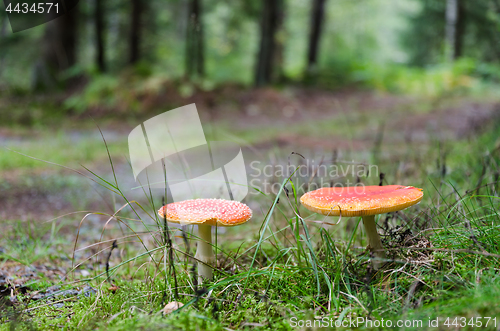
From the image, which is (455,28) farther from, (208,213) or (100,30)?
(208,213)

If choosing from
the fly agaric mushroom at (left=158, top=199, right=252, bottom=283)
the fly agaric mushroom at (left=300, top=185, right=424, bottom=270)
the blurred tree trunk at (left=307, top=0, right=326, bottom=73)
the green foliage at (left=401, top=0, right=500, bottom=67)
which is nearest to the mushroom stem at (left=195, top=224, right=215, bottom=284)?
the fly agaric mushroom at (left=158, top=199, right=252, bottom=283)

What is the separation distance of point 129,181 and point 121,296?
11.3 ft

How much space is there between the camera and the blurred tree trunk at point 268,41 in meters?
11.0

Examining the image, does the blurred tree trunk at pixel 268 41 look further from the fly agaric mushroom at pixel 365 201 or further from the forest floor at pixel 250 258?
the fly agaric mushroom at pixel 365 201

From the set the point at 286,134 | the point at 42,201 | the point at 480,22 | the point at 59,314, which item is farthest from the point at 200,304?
the point at 480,22

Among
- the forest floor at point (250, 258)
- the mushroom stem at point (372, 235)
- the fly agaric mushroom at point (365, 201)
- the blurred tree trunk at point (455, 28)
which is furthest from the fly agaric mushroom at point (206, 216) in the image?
the blurred tree trunk at point (455, 28)

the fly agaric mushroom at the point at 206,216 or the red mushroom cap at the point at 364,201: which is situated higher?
the red mushroom cap at the point at 364,201

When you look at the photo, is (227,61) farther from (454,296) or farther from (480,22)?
(454,296)

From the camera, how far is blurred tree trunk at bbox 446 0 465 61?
13078 mm

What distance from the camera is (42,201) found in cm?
393

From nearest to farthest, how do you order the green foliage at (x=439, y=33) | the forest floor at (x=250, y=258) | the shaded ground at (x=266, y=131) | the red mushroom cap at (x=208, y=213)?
the forest floor at (x=250, y=258)
the red mushroom cap at (x=208, y=213)
the shaded ground at (x=266, y=131)
the green foliage at (x=439, y=33)

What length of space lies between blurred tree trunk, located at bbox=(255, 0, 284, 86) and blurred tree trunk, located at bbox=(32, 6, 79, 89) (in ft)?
20.9

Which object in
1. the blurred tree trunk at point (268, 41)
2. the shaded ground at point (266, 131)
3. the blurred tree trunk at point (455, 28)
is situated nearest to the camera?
the shaded ground at point (266, 131)

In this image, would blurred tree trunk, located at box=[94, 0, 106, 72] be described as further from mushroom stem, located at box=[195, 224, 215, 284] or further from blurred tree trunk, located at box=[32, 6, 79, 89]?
mushroom stem, located at box=[195, 224, 215, 284]
